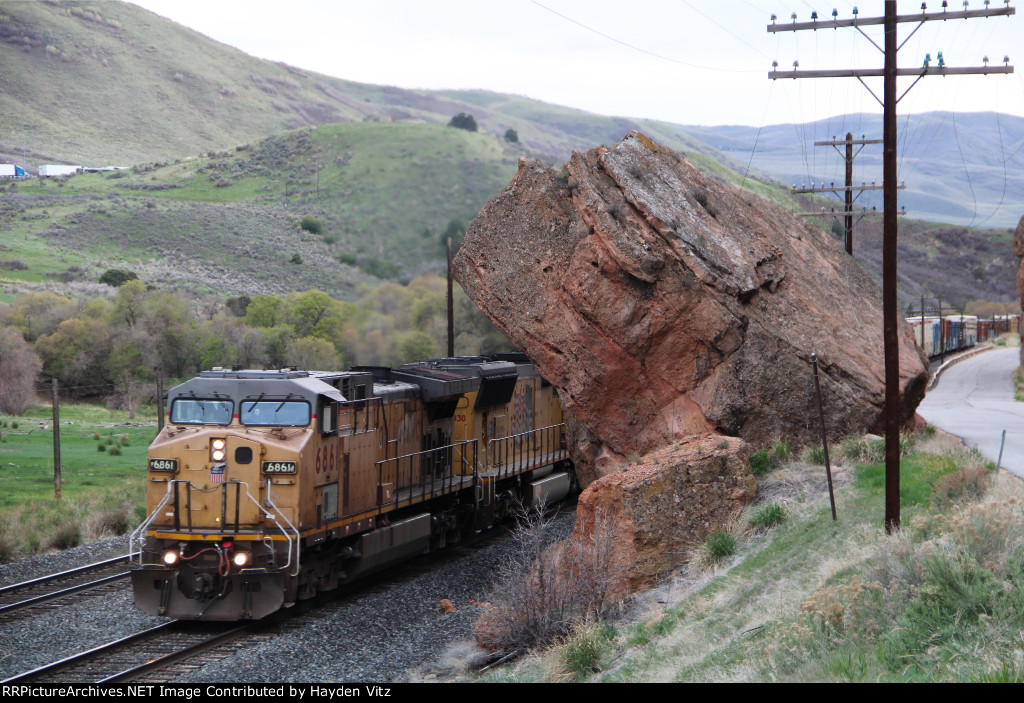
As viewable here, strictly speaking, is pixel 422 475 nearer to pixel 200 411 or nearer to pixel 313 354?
pixel 200 411

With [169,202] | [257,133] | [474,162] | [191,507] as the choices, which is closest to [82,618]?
[191,507]

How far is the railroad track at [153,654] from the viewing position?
1177cm

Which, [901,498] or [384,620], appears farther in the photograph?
[384,620]

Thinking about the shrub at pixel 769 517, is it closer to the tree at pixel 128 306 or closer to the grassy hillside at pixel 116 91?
the tree at pixel 128 306

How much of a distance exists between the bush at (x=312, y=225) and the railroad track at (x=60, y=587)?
2183 inches

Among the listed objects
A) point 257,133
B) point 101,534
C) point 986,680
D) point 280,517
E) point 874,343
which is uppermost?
point 257,133

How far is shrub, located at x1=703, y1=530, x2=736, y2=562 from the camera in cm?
1327

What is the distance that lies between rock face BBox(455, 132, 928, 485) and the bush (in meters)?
56.0

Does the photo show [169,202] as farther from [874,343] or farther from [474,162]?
[874,343]

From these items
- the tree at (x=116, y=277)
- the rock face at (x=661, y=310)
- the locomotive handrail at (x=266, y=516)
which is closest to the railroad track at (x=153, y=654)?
the locomotive handrail at (x=266, y=516)

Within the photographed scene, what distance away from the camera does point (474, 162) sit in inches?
3625

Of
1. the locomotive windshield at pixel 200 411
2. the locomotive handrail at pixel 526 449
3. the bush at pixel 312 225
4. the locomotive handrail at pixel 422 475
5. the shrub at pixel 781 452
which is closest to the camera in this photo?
the locomotive windshield at pixel 200 411

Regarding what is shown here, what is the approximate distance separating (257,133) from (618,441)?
141094mm

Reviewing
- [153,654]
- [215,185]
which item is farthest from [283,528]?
[215,185]
